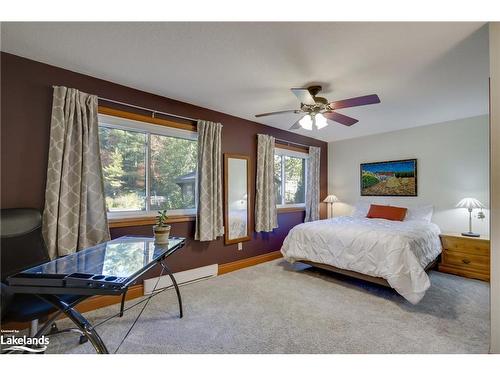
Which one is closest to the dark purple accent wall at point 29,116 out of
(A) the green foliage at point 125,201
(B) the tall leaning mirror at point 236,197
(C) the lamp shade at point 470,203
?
(A) the green foliage at point 125,201

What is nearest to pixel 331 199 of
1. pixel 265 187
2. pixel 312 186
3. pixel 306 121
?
pixel 312 186

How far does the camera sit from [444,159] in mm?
3719

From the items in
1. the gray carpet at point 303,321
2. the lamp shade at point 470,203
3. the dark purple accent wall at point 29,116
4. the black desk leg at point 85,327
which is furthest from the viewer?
the lamp shade at point 470,203

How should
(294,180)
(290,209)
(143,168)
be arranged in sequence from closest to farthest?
(143,168), (290,209), (294,180)

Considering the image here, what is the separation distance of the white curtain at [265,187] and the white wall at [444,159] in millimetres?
2002

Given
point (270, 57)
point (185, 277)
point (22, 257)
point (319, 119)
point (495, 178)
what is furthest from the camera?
point (185, 277)

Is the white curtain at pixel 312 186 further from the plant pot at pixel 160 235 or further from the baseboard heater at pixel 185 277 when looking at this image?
the plant pot at pixel 160 235

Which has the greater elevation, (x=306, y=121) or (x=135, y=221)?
(x=306, y=121)

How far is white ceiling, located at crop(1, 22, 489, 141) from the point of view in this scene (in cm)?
158

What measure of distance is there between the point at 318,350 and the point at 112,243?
1.79 m

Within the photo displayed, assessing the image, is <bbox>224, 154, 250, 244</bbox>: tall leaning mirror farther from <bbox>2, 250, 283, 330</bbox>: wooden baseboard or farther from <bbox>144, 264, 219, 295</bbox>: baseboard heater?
<bbox>144, 264, 219, 295</bbox>: baseboard heater

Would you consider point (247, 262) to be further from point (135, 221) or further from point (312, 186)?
point (312, 186)

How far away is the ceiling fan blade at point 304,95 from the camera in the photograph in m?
1.99

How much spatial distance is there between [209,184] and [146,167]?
771mm
